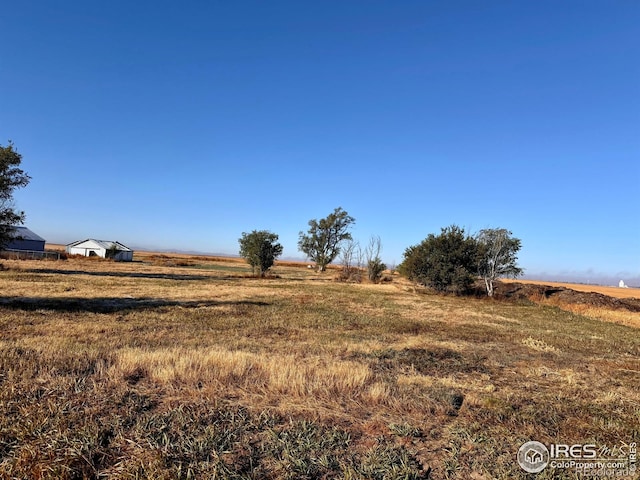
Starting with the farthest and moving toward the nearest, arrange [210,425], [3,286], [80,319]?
[3,286] < [80,319] < [210,425]

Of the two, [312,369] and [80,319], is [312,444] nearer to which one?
[312,369]

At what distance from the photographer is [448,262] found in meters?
29.1

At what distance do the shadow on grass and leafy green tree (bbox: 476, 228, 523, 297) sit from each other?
839 inches

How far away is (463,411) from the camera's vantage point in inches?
187

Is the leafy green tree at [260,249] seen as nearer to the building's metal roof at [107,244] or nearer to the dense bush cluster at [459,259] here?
the dense bush cluster at [459,259]

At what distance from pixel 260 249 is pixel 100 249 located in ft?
146

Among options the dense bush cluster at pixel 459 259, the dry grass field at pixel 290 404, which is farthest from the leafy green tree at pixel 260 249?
the dry grass field at pixel 290 404

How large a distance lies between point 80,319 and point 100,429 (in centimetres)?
931

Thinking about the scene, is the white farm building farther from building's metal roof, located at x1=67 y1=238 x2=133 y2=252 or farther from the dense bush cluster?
the dense bush cluster

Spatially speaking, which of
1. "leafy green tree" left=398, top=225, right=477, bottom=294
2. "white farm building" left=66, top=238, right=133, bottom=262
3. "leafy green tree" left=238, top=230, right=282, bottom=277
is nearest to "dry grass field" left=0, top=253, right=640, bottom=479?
"leafy green tree" left=398, top=225, right=477, bottom=294

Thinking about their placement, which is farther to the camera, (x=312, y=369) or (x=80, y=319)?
(x=80, y=319)

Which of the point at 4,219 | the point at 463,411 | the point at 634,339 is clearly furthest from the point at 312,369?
the point at 4,219

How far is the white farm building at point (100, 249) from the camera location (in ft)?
224

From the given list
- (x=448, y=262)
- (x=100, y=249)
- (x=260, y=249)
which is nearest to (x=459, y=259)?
(x=448, y=262)
